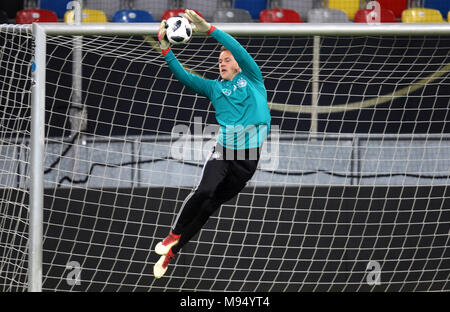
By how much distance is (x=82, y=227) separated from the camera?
615 cm

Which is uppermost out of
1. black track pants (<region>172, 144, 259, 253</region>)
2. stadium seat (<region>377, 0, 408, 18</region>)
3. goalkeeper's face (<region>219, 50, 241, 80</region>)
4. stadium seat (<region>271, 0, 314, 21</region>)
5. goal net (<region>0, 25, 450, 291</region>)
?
stadium seat (<region>377, 0, 408, 18</region>)

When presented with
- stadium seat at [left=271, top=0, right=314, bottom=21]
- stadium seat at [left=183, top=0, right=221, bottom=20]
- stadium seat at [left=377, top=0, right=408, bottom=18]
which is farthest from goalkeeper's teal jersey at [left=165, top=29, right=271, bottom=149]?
Result: stadium seat at [left=377, top=0, right=408, bottom=18]

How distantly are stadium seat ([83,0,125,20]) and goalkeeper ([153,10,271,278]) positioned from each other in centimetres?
447

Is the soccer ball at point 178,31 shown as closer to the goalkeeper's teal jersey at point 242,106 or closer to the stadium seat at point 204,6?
the goalkeeper's teal jersey at point 242,106

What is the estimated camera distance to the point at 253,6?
897 centimetres

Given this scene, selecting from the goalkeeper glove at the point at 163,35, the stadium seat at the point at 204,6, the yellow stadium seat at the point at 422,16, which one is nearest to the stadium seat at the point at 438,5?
the yellow stadium seat at the point at 422,16

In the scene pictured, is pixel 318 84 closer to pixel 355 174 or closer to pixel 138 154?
pixel 355 174

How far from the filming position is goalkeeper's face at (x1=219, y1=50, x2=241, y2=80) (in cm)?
450

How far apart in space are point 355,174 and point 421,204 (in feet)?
2.34

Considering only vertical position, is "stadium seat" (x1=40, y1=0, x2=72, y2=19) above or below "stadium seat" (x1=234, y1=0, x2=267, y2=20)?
below

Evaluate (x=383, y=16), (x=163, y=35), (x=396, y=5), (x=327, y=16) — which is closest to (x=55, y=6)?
(x=327, y=16)

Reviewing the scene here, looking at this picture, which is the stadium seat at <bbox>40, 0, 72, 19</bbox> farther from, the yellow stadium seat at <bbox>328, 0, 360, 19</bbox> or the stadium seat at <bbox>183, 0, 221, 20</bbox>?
the yellow stadium seat at <bbox>328, 0, 360, 19</bbox>

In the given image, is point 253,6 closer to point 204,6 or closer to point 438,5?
point 204,6

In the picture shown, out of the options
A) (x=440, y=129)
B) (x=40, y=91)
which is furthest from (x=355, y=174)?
(x=40, y=91)
